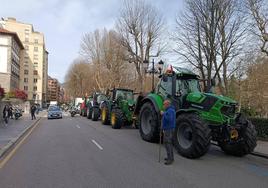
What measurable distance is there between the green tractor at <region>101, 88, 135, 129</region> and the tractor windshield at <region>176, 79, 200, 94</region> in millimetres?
8022

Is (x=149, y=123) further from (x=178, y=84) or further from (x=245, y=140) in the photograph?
(x=245, y=140)

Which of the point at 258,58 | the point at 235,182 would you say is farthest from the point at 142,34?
the point at 235,182

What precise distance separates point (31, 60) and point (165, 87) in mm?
108386

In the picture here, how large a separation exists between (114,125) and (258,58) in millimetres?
13261

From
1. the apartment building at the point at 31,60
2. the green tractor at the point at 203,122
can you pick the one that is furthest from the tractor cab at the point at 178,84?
the apartment building at the point at 31,60

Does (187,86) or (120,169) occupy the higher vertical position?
(187,86)

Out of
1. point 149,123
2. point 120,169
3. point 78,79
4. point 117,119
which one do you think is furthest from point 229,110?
point 78,79

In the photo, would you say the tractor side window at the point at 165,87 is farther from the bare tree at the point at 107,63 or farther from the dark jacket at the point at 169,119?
the bare tree at the point at 107,63

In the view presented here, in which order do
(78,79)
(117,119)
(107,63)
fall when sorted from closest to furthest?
(117,119)
(107,63)
(78,79)

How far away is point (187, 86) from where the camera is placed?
41.4 ft

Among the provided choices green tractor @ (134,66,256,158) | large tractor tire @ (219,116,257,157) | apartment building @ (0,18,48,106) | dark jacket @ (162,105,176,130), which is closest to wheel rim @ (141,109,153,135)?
green tractor @ (134,66,256,158)

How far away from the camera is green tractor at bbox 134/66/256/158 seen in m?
9.89

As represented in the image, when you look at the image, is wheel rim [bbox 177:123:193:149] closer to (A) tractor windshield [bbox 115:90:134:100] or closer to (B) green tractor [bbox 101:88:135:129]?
(B) green tractor [bbox 101:88:135:129]

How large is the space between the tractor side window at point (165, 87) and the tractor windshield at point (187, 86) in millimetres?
351
